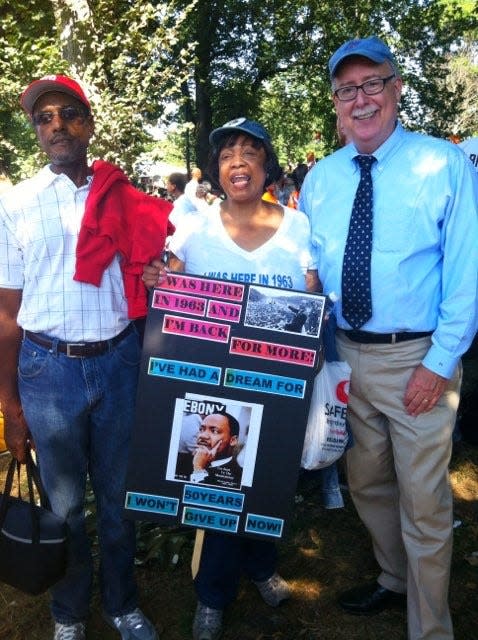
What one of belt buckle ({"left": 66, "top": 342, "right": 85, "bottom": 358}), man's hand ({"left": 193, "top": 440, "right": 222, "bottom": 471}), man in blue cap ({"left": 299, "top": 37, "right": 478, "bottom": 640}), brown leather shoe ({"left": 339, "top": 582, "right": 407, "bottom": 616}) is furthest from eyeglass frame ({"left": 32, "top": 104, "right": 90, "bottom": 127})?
brown leather shoe ({"left": 339, "top": 582, "right": 407, "bottom": 616})

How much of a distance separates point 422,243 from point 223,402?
3.59 ft

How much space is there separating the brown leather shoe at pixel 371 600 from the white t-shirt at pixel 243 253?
1741 mm

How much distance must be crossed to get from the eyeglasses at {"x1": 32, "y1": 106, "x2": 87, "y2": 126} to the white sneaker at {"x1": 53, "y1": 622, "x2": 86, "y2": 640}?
232cm

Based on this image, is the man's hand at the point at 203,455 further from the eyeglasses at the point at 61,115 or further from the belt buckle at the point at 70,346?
the eyeglasses at the point at 61,115

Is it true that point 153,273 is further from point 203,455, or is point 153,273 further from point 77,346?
point 203,455

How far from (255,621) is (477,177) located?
2.45 meters

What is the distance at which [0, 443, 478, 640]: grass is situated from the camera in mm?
2967

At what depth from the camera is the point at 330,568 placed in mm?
3471

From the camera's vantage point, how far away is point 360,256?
8.48ft

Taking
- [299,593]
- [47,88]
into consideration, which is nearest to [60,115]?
[47,88]

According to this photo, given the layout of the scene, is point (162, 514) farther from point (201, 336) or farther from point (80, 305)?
point (80, 305)

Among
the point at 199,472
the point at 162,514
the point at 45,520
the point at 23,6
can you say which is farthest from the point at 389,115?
the point at 23,6

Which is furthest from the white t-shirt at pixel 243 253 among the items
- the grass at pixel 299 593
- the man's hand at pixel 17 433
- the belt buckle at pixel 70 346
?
the grass at pixel 299 593

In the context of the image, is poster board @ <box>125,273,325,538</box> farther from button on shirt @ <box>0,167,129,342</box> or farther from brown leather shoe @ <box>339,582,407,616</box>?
brown leather shoe @ <box>339,582,407,616</box>
